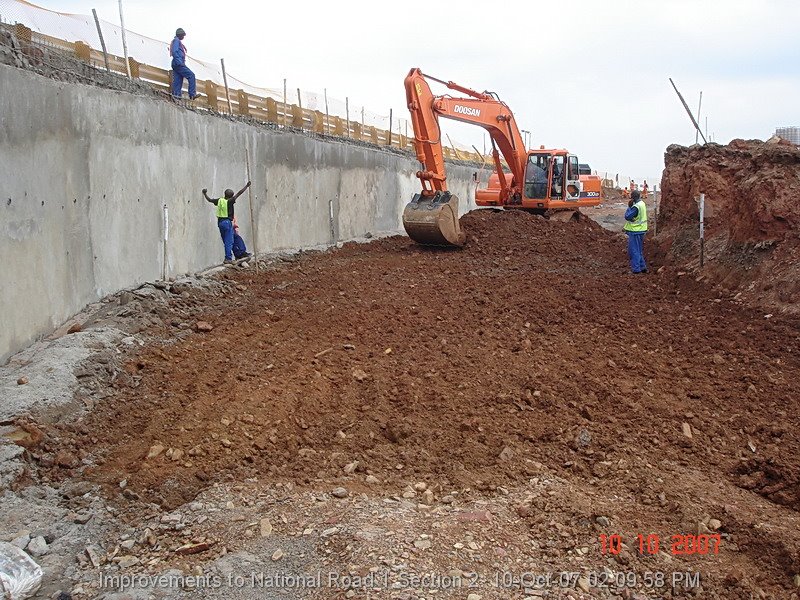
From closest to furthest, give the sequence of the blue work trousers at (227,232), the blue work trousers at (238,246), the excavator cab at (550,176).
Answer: the blue work trousers at (227,232) → the blue work trousers at (238,246) → the excavator cab at (550,176)

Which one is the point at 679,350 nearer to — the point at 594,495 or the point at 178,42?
the point at 594,495

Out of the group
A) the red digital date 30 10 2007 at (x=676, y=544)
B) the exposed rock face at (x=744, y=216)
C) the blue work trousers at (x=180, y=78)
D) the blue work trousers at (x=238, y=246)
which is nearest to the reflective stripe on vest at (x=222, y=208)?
the blue work trousers at (x=238, y=246)

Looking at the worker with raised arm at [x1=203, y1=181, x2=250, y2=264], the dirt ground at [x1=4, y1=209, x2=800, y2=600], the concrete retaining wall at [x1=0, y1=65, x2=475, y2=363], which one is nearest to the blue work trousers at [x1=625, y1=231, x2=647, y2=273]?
the dirt ground at [x1=4, y1=209, x2=800, y2=600]

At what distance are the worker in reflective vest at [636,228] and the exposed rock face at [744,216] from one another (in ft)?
2.19

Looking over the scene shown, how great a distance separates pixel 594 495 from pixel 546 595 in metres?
1.22

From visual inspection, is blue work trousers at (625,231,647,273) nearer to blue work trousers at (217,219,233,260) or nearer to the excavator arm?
the excavator arm

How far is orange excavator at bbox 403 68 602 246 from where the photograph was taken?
15461 millimetres

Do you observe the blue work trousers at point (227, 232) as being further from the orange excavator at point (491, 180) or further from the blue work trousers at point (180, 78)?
the orange excavator at point (491, 180)

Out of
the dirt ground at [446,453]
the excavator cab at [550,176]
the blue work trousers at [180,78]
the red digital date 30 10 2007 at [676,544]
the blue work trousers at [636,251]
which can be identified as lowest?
the red digital date 30 10 2007 at [676,544]

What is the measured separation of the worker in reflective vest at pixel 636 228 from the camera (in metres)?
12.8

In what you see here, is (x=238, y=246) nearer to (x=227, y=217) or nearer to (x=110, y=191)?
(x=227, y=217)

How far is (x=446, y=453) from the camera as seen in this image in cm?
550

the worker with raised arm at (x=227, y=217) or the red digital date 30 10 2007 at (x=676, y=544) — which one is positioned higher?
the worker with raised arm at (x=227, y=217)

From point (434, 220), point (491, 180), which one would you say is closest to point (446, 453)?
point (434, 220)
